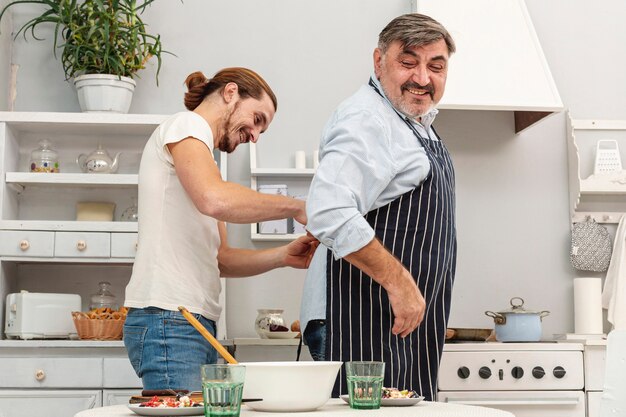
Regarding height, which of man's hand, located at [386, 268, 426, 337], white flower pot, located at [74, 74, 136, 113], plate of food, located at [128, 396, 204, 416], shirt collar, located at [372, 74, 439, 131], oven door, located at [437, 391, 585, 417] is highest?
white flower pot, located at [74, 74, 136, 113]

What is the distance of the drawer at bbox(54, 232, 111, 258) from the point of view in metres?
3.27

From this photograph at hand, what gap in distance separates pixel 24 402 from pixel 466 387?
151 centimetres

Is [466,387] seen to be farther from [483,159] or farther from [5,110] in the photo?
[5,110]

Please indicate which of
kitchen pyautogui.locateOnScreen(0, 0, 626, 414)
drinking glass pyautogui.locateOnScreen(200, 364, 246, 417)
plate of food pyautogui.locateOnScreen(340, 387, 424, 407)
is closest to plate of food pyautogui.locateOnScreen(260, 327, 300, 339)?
kitchen pyautogui.locateOnScreen(0, 0, 626, 414)

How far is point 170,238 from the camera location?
206 centimetres

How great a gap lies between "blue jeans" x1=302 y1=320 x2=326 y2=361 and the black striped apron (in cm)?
4

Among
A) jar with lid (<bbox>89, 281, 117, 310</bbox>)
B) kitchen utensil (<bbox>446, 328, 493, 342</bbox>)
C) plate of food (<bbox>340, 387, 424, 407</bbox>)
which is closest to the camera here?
plate of food (<bbox>340, 387, 424, 407</bbox>)

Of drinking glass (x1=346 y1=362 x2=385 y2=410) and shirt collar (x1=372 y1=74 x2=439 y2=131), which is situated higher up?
shirt collar (x1=372 y1=74 x2=439 y2=131)

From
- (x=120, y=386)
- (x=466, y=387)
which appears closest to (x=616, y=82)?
(x=466, y=387)

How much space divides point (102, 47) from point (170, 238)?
5.30ft

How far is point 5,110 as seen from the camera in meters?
3.62

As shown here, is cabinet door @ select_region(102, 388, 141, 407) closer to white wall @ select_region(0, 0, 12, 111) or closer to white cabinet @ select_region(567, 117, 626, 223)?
white wall @ select_region(0, 0, 12, 111)

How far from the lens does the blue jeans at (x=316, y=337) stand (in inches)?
81.0

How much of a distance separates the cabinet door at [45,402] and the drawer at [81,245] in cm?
52
